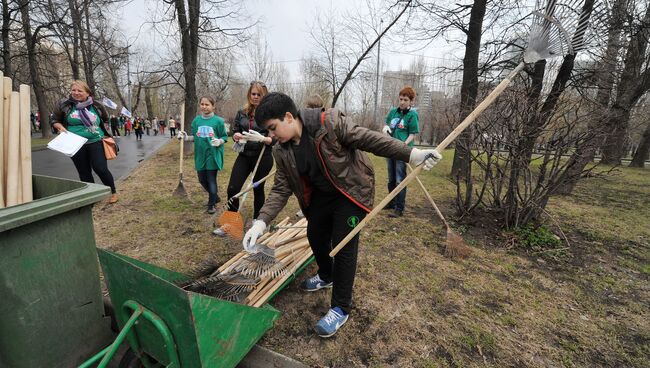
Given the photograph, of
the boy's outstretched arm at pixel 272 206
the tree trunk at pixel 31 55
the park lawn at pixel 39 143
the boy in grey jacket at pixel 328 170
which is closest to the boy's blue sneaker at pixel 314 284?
the boy in grey jacket at pixel 328 170

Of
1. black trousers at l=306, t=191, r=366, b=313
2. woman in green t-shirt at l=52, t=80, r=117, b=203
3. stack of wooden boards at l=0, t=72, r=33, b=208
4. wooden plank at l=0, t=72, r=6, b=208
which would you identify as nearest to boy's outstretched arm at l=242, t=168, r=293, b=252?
black trousers at l=306, t=191, r=366, b=313

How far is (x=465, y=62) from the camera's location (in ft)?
24.3

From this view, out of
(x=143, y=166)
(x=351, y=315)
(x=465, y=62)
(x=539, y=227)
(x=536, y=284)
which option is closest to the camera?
(x=351, y=315)

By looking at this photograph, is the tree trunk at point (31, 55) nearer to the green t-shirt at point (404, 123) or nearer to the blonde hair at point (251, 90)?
the blonde hair at point (251, 90)

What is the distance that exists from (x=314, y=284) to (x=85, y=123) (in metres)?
4.01

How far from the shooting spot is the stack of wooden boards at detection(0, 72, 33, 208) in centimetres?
189

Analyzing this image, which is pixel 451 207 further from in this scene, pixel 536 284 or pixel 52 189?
pixel 52 189

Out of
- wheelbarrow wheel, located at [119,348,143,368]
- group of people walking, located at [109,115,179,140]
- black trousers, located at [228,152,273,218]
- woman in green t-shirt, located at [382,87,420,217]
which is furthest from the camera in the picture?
group of people walking, located at [109,115,179,140]

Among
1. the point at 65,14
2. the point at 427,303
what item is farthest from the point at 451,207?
the point at 65,14

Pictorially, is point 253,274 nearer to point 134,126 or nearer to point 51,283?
point 51,283

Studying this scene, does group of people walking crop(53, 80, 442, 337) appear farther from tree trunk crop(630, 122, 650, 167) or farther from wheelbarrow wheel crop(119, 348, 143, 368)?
tree trunk crop(630, 122, 650, 167)

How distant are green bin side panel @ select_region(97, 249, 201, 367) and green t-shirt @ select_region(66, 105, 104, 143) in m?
3.71

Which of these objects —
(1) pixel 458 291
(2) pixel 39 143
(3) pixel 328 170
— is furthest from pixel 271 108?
(2) pixel 39 143

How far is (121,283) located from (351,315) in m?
1.63
